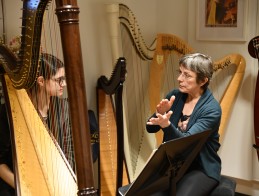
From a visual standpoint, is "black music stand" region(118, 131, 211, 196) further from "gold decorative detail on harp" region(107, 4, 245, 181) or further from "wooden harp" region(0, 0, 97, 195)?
"gold decorative detail on harp" region(107, 4, 245, 181)

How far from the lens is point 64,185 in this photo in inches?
63.4

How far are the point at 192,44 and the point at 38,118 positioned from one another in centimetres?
180

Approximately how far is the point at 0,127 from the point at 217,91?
6.16 feet

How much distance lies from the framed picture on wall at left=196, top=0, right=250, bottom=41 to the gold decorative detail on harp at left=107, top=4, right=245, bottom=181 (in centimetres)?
26

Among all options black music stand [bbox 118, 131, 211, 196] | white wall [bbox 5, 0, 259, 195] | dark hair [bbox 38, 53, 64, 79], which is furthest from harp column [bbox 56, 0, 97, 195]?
white wall [bbox 5, 0, 259, 195]

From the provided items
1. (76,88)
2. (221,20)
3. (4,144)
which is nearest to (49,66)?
(4,144)

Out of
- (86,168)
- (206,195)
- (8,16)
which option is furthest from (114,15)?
(86,168)

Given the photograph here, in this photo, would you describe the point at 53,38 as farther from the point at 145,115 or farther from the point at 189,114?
the point at 145,115

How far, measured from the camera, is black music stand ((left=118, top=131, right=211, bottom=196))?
1.38 metres

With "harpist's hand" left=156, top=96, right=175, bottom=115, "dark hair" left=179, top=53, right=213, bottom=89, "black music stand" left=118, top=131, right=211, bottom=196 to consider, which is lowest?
"black music stand" left=118, top=131, right=211, bottom=196

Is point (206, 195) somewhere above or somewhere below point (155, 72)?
below

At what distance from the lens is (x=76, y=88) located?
3.20 feet

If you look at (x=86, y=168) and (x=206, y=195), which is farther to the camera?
(x=206, y=195)

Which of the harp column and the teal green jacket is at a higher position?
the harp column
